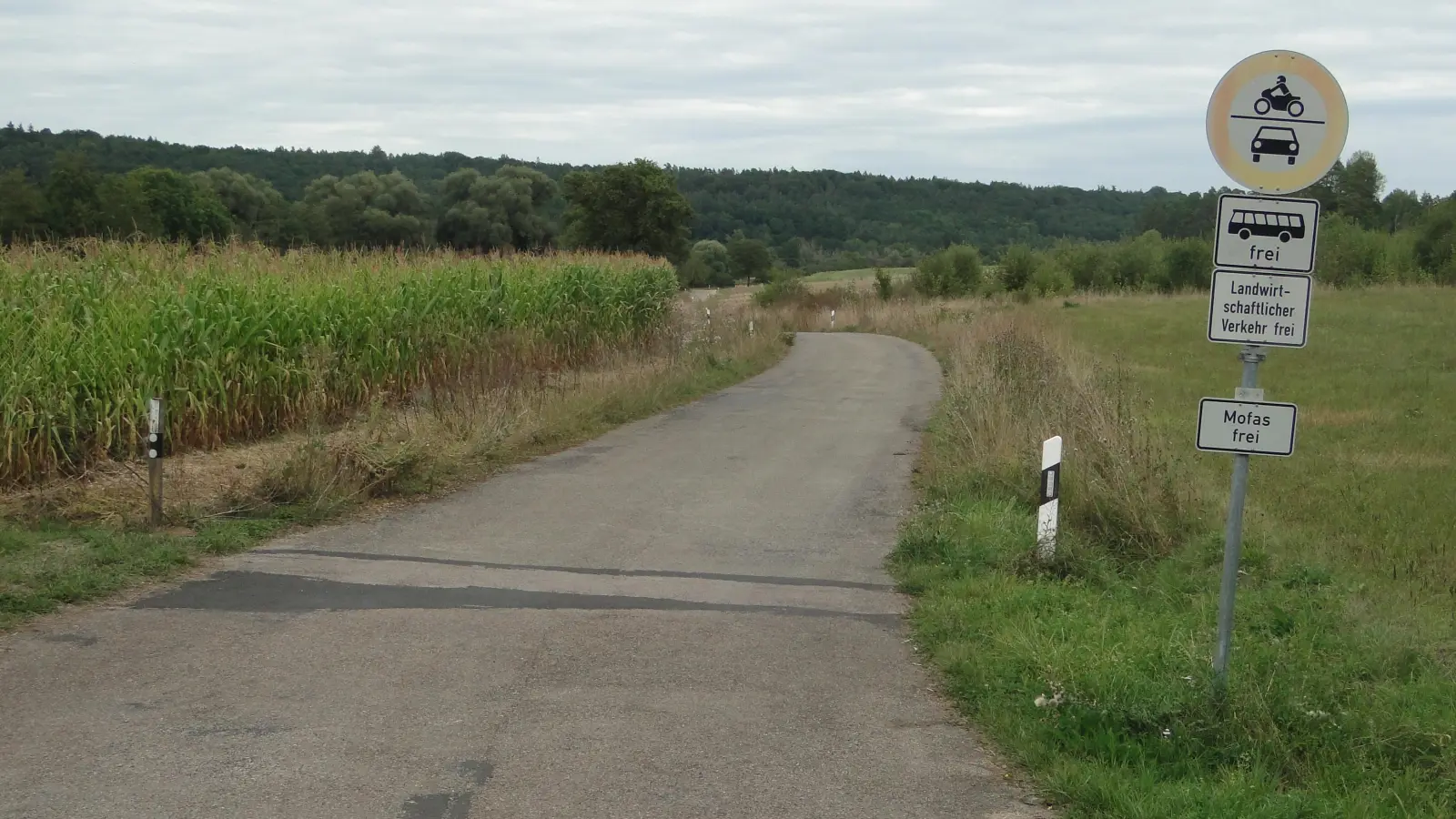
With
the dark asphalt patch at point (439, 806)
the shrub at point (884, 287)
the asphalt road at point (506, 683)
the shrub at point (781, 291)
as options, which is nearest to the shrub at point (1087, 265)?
the shrub at point (884, 287)

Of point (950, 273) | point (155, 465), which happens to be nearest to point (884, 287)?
point (950, 273)

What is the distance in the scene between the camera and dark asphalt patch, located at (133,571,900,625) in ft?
26.1

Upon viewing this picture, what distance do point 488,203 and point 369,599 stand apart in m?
30.8

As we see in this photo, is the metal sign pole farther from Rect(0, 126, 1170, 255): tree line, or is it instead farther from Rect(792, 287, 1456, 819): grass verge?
Rect(0, 126, 1170, 255): tree line

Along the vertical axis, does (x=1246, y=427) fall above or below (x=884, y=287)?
above

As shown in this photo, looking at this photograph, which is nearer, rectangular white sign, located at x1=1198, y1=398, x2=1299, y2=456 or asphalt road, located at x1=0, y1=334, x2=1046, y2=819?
asphalt road, located at x1=0, y1=334, x2=1046, y2=819

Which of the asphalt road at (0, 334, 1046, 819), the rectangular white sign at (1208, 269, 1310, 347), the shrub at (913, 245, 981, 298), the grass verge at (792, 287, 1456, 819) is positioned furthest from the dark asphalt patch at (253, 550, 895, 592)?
the shrub at (913, 245, 981, 298)

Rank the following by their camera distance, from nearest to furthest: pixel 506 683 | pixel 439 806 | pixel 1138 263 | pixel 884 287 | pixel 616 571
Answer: pixel 439 806
pixel 506 683
pixel 616 571
pixel 884 287
pixel 1138 263

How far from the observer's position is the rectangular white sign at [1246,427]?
231 inches

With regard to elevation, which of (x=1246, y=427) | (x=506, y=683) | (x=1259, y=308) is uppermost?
(x=1259, y=308)

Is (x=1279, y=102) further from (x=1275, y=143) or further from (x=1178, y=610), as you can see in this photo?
(x=1178, y=610)

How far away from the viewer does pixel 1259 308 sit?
5.77 meters

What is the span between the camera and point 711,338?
32000mm

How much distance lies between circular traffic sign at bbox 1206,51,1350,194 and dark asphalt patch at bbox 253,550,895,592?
13.8ft
